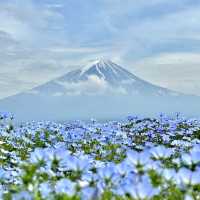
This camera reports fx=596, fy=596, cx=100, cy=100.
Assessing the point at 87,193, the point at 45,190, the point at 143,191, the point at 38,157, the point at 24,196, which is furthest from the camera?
the point at 38,157

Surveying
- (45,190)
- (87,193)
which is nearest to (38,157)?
(45,190)

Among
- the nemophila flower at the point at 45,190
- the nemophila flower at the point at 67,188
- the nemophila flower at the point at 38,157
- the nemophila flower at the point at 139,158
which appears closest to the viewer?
the nemophila flower at the point at 67,188

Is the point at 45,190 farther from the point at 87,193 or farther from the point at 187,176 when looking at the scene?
the point at 187,176

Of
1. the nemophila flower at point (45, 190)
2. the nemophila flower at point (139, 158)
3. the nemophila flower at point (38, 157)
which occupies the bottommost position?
the nemophila flower at point (45, 190)

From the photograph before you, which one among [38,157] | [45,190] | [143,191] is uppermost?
[38,157]

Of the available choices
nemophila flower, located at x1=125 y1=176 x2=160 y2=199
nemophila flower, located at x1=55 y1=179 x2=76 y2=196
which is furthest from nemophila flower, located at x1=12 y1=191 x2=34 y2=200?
nemophila flower, located at x1=125 y1=176 x2=160 y2=199

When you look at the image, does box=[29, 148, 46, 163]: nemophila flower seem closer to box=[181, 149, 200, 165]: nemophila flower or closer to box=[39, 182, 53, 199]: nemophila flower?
box=[39, 182, 53, 199]: nemophila flower

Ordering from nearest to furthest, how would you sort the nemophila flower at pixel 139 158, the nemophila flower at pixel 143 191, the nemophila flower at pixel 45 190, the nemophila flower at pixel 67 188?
the nemophila flower at pixel 143 191, the nemophila flower at pixel 67 188, the nemophila flower at pixel 139 158, the nemophila flower at pixel 45 190

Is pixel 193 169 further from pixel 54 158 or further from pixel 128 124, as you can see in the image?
pixel 128 124

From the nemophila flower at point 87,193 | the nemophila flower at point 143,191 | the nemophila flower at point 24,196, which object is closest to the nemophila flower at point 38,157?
the nemophila flower at point 24,196

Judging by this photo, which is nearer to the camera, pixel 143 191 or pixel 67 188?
pixel 143 191

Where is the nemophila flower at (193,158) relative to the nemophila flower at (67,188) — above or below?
above

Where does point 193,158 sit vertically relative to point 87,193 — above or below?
above

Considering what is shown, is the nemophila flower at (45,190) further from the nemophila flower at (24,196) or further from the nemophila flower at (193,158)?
the nemophila flower at (193,158)
